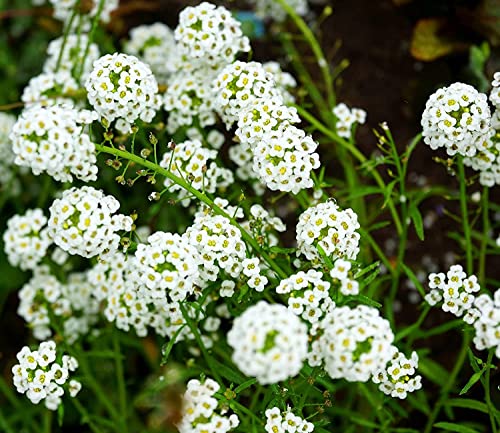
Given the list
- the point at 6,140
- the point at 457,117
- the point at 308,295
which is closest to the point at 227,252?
the point at 308,295

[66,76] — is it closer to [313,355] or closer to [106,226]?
[106,226]

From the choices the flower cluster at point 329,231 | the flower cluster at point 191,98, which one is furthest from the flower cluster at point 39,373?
the flower cluster at point 191,98

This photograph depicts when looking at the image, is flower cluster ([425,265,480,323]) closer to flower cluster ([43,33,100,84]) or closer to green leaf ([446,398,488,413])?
green leaf ([446,398,488,413])

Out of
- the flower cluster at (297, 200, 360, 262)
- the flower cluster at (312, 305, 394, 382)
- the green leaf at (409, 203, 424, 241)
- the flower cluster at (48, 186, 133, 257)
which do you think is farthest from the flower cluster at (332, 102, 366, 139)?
the flower cluster at (312, 305, 394, 382)

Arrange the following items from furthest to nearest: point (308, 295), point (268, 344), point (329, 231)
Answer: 1. point (329, 231)
2. point (308, 295)
3. point (268, 344)

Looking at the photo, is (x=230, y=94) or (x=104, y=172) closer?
(x=230, y=94)

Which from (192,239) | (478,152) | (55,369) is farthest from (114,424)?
(478,152)

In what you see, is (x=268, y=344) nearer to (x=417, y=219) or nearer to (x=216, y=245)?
(x=216, y=245)
